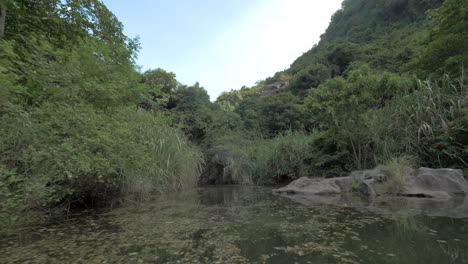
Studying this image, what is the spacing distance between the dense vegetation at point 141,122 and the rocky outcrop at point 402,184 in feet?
2.32

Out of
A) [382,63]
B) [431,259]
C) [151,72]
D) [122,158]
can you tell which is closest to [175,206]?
[122,158]

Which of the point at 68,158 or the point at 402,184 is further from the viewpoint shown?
the point at 402,184

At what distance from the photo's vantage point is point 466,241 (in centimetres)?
257

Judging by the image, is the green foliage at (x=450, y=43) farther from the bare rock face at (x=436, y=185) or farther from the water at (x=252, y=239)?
the water at (x=252, y=239)

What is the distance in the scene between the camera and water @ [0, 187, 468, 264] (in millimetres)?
2412

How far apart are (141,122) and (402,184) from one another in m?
6.50

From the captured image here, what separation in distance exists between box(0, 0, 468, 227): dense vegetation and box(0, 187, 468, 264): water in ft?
2.10

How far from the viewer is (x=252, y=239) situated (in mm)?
3021

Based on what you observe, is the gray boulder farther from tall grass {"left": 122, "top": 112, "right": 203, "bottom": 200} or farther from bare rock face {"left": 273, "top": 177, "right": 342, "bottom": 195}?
tall grass {"left": 122, "top": 112, "right": 203, "bottom": 200}

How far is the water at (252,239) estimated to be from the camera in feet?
7.91

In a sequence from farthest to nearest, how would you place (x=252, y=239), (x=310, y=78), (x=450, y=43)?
1. (x=310, y=78)
2. (x=450, y=43)
3. (x=252, y=239)

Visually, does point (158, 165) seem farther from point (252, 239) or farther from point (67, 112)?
point (252, 239)

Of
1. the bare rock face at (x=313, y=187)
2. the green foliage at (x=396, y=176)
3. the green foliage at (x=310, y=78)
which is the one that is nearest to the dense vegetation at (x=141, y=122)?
the green foliage at (x=396, y=176)

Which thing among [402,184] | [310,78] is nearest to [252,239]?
[402,184]
